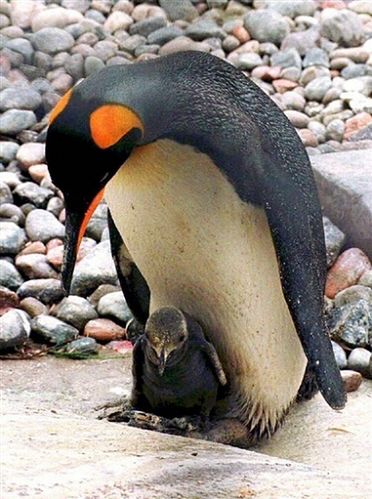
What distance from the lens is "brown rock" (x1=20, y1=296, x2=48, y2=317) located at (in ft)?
13.8

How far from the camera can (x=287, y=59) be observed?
6461 millimetres

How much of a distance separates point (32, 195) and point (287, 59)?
6.72ft

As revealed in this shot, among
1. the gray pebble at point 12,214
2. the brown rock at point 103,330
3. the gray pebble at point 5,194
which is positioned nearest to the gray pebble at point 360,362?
the brown rock at point 103,330

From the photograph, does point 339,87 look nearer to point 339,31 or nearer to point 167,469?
point 339,31

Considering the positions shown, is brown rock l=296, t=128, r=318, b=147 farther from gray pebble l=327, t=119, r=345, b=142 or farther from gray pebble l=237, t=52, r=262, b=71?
gray pebble l=237, t=52, r=262, b=71

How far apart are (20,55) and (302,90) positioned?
1.47 m

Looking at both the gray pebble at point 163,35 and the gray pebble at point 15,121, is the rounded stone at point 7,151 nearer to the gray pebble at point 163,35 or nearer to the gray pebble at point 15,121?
the gray pebble at point 15,121

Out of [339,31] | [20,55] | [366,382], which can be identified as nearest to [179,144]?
[366,382]

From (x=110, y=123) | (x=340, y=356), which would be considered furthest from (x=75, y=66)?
(x=110, y=123)

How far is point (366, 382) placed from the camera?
3791 millimetres

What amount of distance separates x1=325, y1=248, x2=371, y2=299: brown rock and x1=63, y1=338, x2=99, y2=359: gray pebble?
900 millimetres

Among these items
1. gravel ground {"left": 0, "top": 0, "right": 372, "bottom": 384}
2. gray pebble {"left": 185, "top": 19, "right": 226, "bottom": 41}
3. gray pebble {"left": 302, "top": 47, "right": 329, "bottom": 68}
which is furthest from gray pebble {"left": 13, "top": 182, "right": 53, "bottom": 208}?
gray pebble {"left": 302, "top": 47, "right": 329, "bottom": 68}

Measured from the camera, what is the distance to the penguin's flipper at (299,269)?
9.86ft

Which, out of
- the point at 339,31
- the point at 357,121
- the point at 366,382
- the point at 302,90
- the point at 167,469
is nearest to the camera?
the point at 167,469
